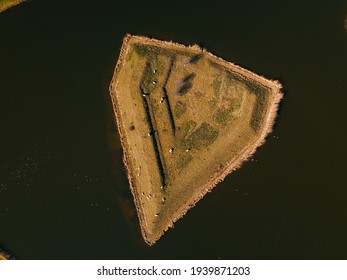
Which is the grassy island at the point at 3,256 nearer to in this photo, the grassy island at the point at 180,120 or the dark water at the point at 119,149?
the dark water at the point at 119,149

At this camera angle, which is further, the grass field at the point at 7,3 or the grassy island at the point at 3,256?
the grass field at the point at 7,3

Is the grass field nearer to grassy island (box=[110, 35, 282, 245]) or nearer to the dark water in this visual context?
the dark water

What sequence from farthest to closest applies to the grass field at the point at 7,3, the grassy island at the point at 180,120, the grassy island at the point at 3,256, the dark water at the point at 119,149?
the grass field at the point at 7,3
the grassy island at the point at 3,256
the grassy island at the point at 180,120
the dark water at the point at 119,149

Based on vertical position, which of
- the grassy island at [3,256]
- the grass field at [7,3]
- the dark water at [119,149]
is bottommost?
the grassy island at [3,256]

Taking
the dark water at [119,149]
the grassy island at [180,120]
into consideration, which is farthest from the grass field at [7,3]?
the grassy island at [180,120]

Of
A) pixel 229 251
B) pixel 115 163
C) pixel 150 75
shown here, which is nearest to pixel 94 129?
pixel 115 163

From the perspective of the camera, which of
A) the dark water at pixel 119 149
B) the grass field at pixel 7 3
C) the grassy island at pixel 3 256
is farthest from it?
the grass field at pixel 7 3

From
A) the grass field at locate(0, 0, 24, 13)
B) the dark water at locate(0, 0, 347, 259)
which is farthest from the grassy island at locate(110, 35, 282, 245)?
the grass field at locate(0, 0, 24, 13)

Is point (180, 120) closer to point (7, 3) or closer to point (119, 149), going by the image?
point (119, 149)
